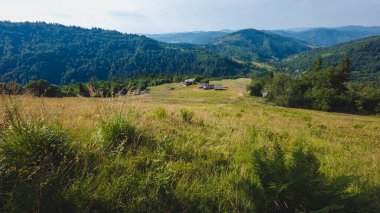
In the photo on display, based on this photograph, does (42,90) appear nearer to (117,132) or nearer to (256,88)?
(117,132)

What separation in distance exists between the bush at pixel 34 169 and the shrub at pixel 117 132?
0.65m

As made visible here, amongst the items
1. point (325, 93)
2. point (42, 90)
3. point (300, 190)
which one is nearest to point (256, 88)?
point (325, 93)

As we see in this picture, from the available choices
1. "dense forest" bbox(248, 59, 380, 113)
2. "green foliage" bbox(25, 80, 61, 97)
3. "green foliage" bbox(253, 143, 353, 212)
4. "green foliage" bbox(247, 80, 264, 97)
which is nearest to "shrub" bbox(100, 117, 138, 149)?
"green foliage" bbox(25, 80, 61, 97)

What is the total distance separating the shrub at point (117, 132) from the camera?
396 centimetres

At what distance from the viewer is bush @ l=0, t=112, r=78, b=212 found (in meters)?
2.43

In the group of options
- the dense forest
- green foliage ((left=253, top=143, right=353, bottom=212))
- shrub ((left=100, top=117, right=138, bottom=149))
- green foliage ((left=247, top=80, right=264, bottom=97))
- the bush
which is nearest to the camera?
the bush

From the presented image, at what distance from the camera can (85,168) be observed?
300 centimetres

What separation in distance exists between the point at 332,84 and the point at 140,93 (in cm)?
7619

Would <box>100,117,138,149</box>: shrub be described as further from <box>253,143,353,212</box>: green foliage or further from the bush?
<box>253,143,353,212</box>: green foliage

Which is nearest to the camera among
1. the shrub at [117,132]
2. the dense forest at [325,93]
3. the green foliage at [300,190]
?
the green foliage at [300,190]

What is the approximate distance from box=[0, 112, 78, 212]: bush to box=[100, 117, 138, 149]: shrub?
2.14 ft

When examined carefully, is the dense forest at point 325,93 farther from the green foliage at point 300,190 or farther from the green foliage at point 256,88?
the green foliage at point 300,190

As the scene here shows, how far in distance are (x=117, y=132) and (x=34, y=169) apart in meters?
1.55

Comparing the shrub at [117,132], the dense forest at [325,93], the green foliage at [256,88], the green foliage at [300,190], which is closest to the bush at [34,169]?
the shrub at [117,132]
